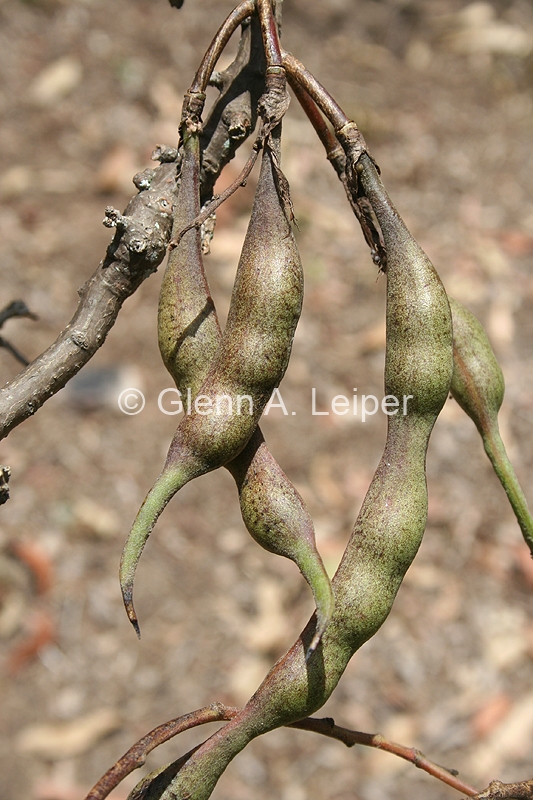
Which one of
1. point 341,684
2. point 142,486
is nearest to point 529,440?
point 341,684

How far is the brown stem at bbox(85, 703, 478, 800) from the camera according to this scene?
1.50 meters

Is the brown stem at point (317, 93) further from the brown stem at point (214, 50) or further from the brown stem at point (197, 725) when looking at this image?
the brown stem at point (197, 725)

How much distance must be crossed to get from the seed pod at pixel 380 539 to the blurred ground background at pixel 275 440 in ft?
9.84

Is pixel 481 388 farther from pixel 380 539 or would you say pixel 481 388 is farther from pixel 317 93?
pixel 317 93

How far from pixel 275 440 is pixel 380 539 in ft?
12.5

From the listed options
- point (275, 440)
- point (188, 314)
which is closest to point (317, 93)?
point (188, 314)

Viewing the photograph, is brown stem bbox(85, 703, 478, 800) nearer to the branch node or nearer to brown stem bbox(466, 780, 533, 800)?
brown stem bbox(466, 780, 533, 800)

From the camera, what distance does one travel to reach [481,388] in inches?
69.1

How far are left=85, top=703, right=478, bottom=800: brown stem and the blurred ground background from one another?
2.85 m

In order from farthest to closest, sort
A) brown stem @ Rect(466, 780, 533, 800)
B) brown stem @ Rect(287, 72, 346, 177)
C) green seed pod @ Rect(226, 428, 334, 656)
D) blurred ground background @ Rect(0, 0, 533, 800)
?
blurred ground background @ Rect(0, 0, 533, 800)
brown stem @ Rect(287, 72, 346, 177)
brown stem @ Rect(466, 780, 533, 800)
green seed pod @ Rect(226, 428, 334, 656)

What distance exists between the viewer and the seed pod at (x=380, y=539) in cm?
150

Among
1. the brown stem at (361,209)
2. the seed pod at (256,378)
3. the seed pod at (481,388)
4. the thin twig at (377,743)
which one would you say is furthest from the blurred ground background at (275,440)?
the brown stem at (361,209)

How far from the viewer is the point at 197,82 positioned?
1.57 meters

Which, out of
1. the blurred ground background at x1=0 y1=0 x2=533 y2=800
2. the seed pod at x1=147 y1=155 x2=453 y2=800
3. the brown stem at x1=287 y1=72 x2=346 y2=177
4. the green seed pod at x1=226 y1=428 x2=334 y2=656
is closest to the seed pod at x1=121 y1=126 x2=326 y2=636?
the green seed pod at x1=226 y1=428 x2=334 y2=656
